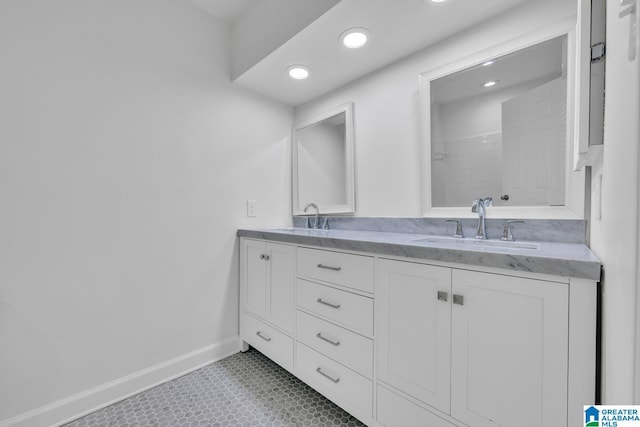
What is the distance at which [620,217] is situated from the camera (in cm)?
56

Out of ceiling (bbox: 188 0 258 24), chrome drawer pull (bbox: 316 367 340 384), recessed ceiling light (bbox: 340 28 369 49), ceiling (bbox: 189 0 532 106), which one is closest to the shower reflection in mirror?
ceiling (bbox: 189 0 532 106)

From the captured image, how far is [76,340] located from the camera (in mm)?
1378

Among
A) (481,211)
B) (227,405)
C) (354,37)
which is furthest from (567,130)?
(227,405)

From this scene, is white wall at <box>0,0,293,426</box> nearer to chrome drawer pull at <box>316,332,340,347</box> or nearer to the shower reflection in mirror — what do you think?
chrome drawer pull at <box>316,332,340,347</box>

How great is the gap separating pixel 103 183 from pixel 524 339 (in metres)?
1.94

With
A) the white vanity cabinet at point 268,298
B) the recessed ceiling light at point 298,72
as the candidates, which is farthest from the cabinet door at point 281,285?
the recessed ceiling light at point 298,72

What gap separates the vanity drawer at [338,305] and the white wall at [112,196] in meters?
0.78

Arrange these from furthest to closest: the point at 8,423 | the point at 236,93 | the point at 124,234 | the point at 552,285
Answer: the point at 236,93 → the point at 124,234 → the point at 8,423 → the point at 552,285

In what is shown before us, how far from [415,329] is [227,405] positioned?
1.08 meters

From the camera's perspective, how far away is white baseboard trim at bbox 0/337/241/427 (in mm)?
1269

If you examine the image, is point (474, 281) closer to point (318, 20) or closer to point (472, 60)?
point (472, 60)

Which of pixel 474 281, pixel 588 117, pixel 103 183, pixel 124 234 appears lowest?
pixel 474 281

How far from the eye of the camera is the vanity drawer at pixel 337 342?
3.94 ft

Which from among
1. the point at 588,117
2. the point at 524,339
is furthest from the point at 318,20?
the point at 524,339
